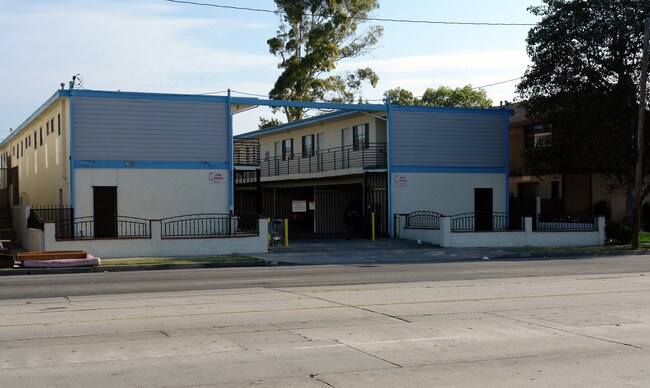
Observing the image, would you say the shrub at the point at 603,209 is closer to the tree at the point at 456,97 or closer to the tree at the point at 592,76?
the tree at the point at 592,76

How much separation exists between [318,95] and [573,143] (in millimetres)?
28383

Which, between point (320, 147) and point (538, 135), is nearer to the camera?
point (538, 135)

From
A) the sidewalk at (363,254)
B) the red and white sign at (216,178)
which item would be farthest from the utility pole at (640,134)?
the red and white sign at (216,178)

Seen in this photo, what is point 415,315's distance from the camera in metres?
12.4

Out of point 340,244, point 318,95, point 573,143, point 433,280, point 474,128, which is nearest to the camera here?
point 433,280

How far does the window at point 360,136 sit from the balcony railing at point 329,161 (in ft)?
0.37

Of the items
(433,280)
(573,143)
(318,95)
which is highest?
(318,95)

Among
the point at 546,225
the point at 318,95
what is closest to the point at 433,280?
the point at 546,225

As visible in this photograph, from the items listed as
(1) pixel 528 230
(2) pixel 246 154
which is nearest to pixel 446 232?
(1) pixel 528 230

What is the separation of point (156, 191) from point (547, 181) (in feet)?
74.3

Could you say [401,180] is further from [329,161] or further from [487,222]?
[329,161]

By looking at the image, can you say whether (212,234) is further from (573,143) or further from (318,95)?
(318,95)

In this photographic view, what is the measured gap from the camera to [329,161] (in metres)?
43.2

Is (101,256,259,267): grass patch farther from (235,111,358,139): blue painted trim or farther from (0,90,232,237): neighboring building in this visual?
(235,111,358,139): blue painted trim
